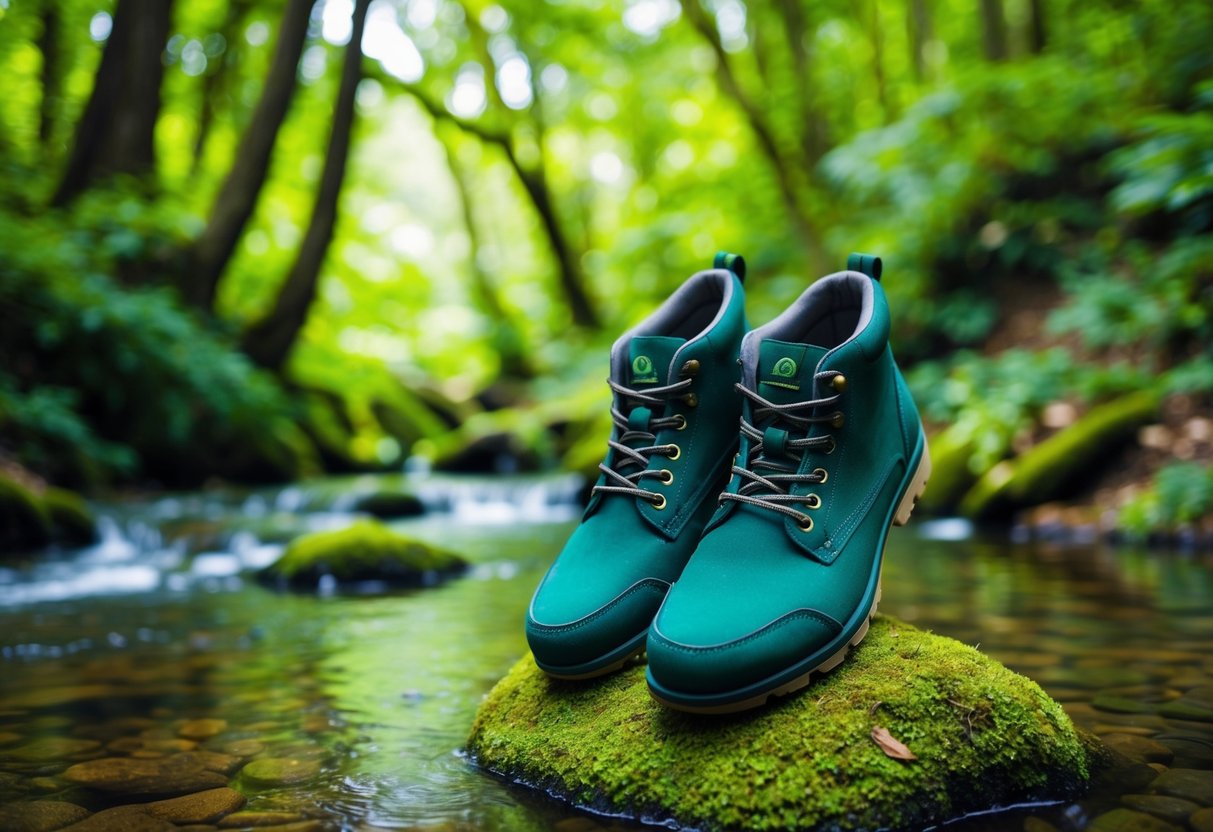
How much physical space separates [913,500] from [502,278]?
2547cm

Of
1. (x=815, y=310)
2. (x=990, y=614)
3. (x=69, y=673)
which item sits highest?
(x=815, y=310)

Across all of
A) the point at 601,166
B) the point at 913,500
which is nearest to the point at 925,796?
the point at 913,500

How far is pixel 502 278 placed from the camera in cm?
2716

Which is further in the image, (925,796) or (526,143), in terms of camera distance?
(526,143)

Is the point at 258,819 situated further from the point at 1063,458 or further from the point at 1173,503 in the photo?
the point at 1063,458

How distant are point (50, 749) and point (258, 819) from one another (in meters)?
0.92

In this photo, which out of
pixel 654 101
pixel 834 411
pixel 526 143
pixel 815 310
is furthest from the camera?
pixel 526 143

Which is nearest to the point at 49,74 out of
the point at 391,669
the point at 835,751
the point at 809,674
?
the point at 391,669

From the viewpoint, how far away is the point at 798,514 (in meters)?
1.99

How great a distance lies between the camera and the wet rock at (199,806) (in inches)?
75.0

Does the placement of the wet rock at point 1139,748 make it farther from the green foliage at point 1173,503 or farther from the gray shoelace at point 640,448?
the green foliage at point 1173,503

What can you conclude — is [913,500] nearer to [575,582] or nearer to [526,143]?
[575,582]

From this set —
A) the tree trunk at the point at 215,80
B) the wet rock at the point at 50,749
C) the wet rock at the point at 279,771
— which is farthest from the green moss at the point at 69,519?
the tree trunk at the point at 215,80

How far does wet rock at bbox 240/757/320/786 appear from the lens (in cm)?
215
